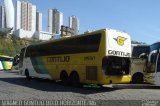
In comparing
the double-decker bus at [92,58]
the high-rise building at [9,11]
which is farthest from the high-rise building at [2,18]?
the double-decker bus at [92,58]

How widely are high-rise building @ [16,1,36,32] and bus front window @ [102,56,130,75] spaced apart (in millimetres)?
101200

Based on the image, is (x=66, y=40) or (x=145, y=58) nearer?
(x=66, y=40)

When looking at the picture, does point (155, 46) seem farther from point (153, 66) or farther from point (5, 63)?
point (5, 63)

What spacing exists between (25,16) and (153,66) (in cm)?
10202

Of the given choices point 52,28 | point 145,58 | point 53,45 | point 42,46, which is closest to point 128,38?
point 145,58

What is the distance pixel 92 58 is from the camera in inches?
696

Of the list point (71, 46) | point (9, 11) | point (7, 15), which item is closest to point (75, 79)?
point (71, 46)

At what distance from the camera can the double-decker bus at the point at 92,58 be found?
1705 centimetres

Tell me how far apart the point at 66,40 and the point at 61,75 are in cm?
227

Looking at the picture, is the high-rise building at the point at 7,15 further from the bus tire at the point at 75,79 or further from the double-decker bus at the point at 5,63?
the bus tire at the point at 75,79

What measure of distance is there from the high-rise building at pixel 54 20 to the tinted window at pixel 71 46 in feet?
280

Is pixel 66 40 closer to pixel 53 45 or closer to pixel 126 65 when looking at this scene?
pixel 53 45

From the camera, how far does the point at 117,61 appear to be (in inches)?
693

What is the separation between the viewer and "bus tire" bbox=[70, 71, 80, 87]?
19.3 m
